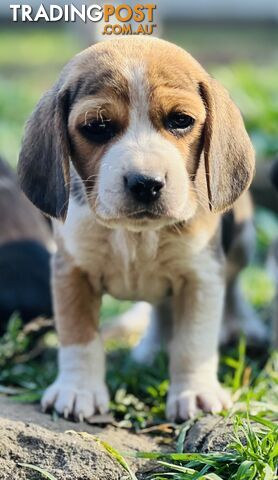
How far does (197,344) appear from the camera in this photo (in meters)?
5.42

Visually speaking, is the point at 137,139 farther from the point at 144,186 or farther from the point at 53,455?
the point at 53,455

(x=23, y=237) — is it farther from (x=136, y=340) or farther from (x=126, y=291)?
(x=126, y=291)

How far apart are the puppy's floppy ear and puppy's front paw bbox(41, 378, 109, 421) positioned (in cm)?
130

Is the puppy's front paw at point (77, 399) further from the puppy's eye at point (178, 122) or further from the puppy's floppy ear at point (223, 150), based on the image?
the puppy's eye at point (178, 122)

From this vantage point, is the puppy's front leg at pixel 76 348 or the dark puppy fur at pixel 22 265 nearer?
the puppy's front leg at pixel 76 348

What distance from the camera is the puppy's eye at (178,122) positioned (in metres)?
4.80

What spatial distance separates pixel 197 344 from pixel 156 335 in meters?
1.41

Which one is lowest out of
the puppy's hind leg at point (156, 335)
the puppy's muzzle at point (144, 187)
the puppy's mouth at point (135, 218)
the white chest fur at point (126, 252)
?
the puppy's hind leg at point (156, 335)

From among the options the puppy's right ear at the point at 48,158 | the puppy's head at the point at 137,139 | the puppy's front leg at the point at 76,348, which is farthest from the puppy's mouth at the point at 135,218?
the puppy's front leg at the point at 76,348

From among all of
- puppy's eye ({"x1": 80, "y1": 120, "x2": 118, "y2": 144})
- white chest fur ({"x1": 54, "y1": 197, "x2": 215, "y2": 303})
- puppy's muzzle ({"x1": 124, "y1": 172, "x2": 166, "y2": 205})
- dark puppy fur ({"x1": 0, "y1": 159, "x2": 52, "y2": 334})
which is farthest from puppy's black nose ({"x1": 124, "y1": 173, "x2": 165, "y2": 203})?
dark puppy fur ({"x1": 0, "y1": 159, "x2": 52, "y2": 334})

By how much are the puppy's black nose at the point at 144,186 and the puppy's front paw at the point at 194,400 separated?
137 cm

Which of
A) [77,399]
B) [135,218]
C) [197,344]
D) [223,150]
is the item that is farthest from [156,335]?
[135,218]

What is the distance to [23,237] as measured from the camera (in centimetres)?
747

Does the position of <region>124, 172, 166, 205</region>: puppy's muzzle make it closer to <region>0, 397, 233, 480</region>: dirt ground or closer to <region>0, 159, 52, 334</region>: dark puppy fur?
<region>0, 397, 233, 480</region>: dirt ground
